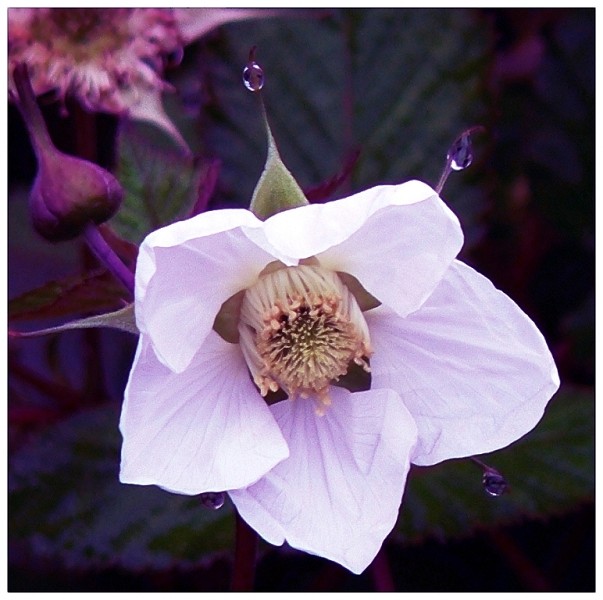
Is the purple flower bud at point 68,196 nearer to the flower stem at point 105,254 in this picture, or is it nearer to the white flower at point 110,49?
the flower stem at point 105,254

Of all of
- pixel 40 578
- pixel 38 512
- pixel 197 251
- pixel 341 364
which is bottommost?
pixel 40 578

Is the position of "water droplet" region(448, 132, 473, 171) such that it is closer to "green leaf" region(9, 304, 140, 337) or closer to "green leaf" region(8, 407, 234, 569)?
"green leaf" region(9, 304, 140, 337)

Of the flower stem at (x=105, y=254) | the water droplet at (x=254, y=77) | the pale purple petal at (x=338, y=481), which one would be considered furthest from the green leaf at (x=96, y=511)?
the water droplet at (x=254, y=77)

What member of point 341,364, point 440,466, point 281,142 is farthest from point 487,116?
point 341,364

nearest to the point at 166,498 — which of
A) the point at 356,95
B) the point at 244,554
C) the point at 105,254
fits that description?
the point at 244,554

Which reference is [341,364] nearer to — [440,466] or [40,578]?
[440,466]

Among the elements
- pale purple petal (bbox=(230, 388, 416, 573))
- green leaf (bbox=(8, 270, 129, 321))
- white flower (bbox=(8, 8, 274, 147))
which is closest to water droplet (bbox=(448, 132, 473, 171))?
pale purple petal (bbox=(230, 388, 416, 573))
